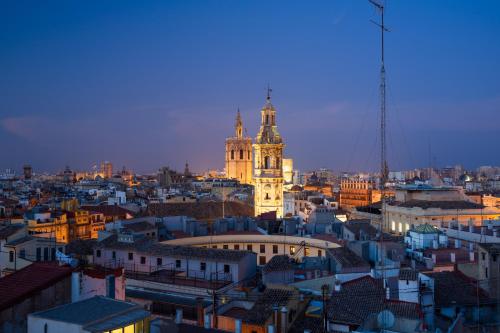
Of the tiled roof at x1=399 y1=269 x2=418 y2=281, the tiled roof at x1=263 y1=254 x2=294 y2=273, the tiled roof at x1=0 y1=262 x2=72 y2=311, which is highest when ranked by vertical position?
the tiled roof at x1=0 y1=262 x2=72 y2=311

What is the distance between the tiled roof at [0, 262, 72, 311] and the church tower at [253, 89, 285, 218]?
119 feet

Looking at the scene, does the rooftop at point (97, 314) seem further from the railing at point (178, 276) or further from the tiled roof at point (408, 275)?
the railing at point (178, 276)

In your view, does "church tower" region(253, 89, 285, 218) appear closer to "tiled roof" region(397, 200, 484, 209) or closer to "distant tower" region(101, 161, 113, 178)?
"tiled roof" region(397, 200, 484, 209)

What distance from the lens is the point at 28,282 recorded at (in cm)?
1035

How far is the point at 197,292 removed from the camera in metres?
18.3

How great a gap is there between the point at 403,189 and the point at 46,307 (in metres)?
34.3

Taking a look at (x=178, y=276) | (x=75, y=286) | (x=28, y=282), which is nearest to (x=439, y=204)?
(x=178, y=276)

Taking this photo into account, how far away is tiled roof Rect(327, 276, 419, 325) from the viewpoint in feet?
46.7

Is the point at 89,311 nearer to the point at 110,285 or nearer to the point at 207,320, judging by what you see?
the point at 110,285

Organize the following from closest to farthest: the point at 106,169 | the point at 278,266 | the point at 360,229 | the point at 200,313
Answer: the point at 200,313
the point at 278,266
the point at 360,229
the point at 106,169

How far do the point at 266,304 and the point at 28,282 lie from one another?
678cm

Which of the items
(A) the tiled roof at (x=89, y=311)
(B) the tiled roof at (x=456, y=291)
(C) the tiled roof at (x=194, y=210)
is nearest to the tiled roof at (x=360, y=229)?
(B) the tiled roof at (x=456, y=291)

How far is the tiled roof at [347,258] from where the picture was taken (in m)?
19.8

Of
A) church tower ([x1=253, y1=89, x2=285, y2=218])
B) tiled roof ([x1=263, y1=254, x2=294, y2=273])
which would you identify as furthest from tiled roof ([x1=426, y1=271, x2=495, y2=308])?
church tower ([x1=253, y1=89, x2=285, y2=218])
